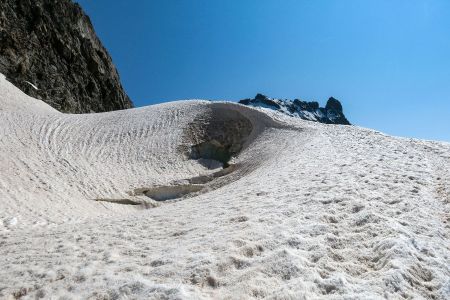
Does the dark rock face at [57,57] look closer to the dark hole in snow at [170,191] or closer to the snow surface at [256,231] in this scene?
the snow surface at [256,231]

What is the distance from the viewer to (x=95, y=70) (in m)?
50.8

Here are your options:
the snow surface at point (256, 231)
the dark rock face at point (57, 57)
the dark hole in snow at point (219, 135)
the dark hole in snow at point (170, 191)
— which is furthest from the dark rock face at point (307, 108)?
the snow surface at point (256, 231)

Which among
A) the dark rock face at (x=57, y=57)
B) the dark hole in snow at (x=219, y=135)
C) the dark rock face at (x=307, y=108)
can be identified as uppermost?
the dark rock face at (x=307, y=108)

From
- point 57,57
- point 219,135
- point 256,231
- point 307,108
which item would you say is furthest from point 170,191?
point 307,108

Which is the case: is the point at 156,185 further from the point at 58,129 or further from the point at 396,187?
the point at 396,187

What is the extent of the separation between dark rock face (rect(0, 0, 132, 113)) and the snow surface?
75.8 feet

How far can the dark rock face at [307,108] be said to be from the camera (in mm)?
141625

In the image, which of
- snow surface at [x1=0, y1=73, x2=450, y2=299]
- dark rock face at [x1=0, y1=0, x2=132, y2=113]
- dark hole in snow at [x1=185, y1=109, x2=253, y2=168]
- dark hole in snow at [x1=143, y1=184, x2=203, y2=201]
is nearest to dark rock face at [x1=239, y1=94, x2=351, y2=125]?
dark rock face at [x1=0, y1=0, x2=132, y2=113]

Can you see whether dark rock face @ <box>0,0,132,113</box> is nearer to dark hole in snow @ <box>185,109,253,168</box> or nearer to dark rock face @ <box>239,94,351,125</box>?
dark hole in snow @ <box>185,109,253,168</box>

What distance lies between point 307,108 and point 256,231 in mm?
148017

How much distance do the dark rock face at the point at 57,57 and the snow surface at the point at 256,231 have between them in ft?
75.8

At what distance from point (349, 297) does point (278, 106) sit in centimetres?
14073

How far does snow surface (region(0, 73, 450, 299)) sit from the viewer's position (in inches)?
187

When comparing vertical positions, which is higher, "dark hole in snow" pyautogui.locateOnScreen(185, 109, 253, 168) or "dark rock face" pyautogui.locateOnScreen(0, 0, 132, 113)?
"dark rock face" pyautogui.locateOnScreen(0, 0, 132, 113)
